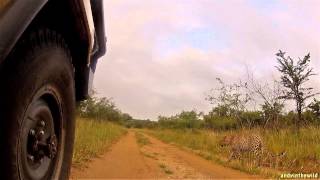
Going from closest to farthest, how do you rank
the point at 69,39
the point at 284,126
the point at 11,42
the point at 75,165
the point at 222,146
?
1. the point at 11,42
2. the point at 69,39
3. the point at 75,165
4. the point at 284,126
5. the point at 222,146

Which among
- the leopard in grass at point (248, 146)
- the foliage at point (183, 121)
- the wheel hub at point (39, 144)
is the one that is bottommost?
the wheel hub at point (39, 144)

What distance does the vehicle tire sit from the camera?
6.70 ft

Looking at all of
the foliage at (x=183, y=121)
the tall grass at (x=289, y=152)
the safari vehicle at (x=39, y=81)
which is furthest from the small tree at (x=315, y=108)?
the foliage at (x=183, y=121)

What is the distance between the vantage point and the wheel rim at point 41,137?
2.19m

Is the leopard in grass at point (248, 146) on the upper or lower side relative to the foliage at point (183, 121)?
lower

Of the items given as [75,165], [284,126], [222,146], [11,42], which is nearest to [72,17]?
[11,42]

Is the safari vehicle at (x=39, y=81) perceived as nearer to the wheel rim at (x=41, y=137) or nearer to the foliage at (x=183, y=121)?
the wheel rim at (x=41, y=137)

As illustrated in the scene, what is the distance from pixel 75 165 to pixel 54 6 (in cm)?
546

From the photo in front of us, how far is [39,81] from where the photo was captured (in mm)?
2246

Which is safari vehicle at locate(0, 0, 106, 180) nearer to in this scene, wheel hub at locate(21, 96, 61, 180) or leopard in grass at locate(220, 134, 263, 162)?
wheel hub at locate(21, 96, 61, 180)

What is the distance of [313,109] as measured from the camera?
24047mm

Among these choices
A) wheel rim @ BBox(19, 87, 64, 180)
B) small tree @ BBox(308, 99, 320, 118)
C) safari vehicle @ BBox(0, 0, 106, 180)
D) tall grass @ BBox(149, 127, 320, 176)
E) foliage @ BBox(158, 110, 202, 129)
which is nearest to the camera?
safari vehicle @ BBox(0, 0, 106, 180)

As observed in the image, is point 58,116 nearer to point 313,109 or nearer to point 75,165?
point 75,165

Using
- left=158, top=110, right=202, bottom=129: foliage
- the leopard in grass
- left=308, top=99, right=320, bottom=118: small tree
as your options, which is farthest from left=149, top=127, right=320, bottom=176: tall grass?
left=158, top=110, right=202, bottom=129: foliage
